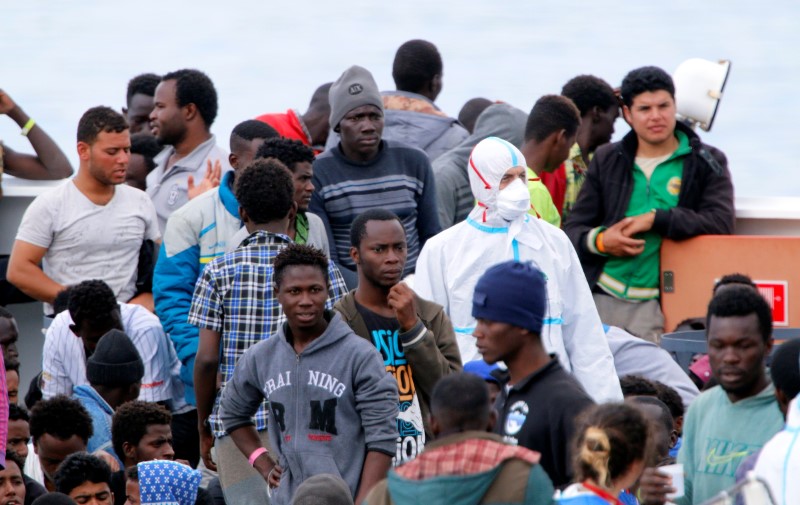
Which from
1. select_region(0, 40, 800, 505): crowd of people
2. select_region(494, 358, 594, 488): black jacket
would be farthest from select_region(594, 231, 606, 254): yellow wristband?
select_region(494, 358, 594, 488): black jacket

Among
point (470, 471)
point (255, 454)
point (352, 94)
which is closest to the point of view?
point (470, 471)

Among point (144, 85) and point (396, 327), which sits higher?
point (144, 85)

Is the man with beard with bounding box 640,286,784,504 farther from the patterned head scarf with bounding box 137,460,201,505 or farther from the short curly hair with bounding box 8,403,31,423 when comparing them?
the short curly hair with bounding box 8,403,31,423

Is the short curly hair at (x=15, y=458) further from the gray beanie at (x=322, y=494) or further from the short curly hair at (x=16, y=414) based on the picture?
the gray beanie at (x=322, y=494)

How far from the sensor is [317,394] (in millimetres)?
5113

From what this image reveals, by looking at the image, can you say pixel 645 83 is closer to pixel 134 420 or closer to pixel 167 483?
pixel 134 420

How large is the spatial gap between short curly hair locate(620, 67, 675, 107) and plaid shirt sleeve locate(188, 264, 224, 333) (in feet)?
9.20

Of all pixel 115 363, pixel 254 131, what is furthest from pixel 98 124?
pixel 115 363

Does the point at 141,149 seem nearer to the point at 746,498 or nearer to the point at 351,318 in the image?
the point at 351,318

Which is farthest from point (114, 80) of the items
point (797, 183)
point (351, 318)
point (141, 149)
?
point (351, 318)

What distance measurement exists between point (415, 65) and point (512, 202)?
3284mm

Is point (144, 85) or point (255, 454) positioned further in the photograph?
point (144, 85)

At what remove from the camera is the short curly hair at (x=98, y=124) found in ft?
25.6

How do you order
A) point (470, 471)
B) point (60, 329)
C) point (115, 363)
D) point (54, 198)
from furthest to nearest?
point (54, 198)
point (60, 329)
point (115, 363)
point (470, 471)
